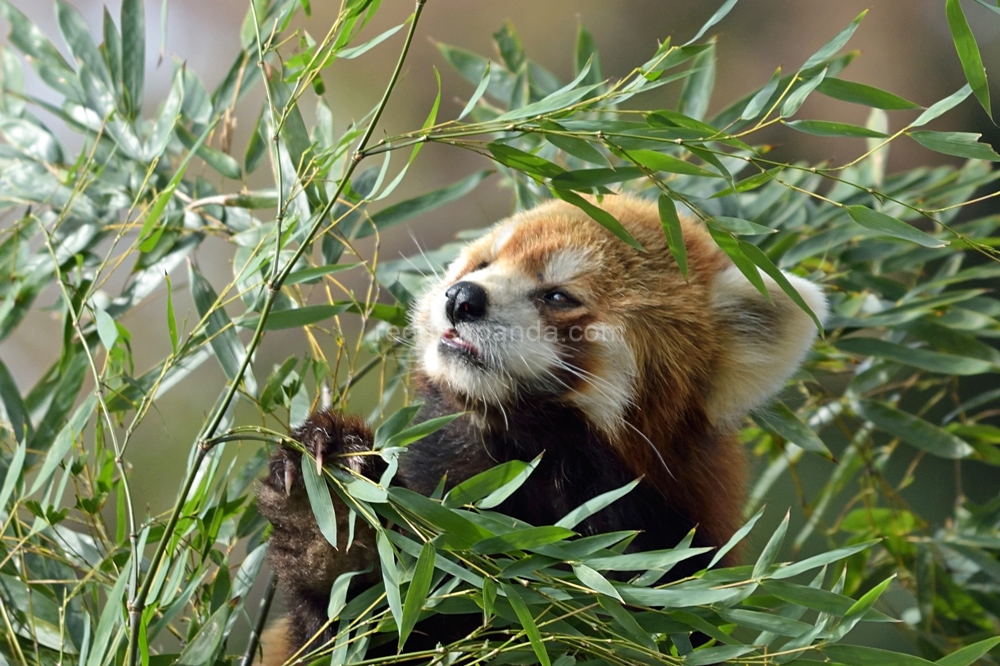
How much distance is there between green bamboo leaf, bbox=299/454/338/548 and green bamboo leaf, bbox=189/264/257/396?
0.38 metres

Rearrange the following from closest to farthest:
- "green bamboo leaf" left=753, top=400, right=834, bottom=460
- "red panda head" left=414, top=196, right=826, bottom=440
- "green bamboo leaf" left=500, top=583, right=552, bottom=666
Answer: "green bamboo leaf" left=500, top=583, right=552, bottom=666, "red panda head" left=414, top=196, right=826, bottom=440, "green bamboo leaf" left=753, top=400, right=834, bottom=460

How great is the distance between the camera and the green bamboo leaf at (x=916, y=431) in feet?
6.89

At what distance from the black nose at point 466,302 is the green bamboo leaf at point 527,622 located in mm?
668

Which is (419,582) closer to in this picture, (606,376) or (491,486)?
(491,486)

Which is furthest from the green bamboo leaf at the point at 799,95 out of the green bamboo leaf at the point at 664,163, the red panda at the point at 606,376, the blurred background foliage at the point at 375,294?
the red panda at the point at 606,376

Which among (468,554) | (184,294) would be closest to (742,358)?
(468,554)

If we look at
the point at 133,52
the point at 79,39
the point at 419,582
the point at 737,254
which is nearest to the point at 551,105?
the point at 737,254

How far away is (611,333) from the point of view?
Result: 168 cm

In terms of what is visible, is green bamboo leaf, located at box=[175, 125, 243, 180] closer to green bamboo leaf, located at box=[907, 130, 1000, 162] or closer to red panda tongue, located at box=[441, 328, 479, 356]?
red panda tongue, located at box=[441, 328, 479, 356]

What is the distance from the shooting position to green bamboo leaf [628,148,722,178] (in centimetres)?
125

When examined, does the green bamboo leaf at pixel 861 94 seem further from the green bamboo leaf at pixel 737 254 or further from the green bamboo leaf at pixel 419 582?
the green bamboo leaf at pixel 419 582

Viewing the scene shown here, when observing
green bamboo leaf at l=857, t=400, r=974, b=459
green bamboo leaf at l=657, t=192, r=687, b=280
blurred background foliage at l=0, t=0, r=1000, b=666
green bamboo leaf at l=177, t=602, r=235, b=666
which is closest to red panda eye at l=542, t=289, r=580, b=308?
blurred background foliage at l=0, t=0, r=1000, b=666

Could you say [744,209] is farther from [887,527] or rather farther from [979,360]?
[887,527]

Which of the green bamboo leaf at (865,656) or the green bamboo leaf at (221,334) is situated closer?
the green bamboo leaf at (865,656)
